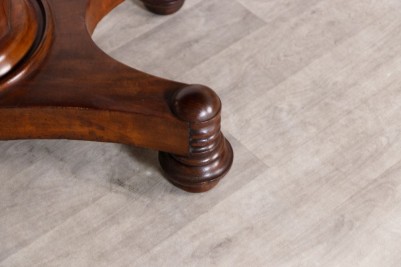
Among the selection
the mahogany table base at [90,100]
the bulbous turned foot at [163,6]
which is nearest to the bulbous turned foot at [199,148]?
the mahogany table base at [90,100]

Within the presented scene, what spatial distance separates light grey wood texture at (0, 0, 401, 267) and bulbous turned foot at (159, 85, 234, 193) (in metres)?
0.04

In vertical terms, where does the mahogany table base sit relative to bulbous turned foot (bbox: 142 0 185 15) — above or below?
above

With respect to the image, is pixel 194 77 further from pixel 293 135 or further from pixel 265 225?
pixel 265 225

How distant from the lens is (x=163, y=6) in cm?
131

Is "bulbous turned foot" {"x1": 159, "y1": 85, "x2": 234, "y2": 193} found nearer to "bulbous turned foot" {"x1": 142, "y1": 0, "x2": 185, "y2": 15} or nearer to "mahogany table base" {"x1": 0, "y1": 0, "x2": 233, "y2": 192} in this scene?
"mahogany table base" {"x1": 0, "y1": 0, "x2": 233, "y2": 192}

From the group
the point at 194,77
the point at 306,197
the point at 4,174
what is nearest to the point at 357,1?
the point at 194,77

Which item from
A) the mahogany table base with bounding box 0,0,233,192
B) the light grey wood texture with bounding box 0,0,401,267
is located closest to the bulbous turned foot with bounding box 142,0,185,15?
the light grey wood texture with bounding box 0,0,401,267

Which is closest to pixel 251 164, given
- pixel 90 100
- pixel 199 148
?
pixel 199 148

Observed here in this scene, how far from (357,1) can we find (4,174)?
0.73 m

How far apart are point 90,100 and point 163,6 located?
0.41 meters

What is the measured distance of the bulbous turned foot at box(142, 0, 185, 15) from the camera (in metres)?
1.30

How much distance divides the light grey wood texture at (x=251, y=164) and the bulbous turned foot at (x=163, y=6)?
0.05ft

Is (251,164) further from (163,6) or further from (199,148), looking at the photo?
(163,6)

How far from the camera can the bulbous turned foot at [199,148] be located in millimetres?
949
